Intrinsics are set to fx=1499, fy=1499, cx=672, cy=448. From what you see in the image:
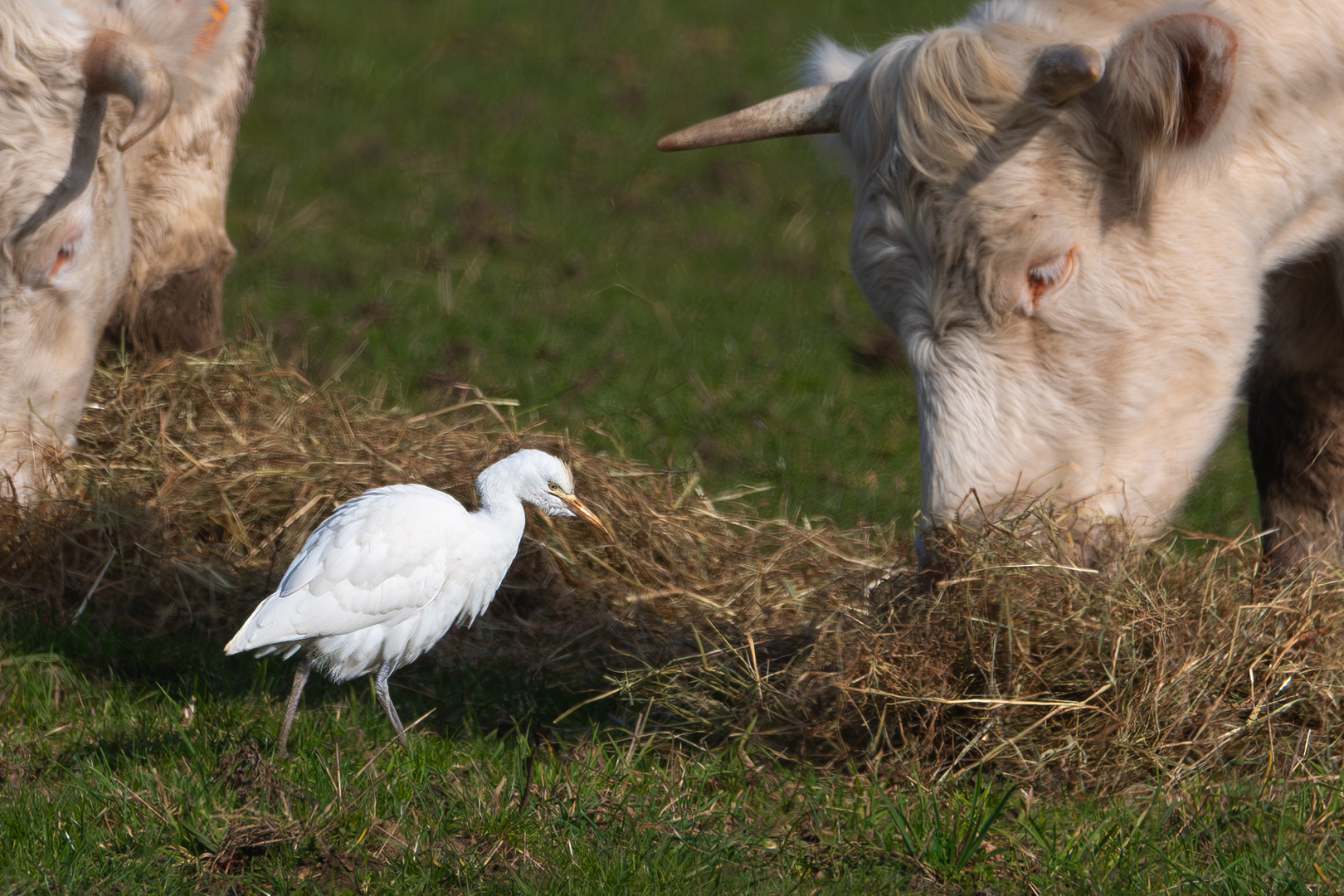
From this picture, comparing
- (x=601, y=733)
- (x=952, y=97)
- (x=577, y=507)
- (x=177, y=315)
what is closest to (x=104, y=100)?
(x=177, y=315)

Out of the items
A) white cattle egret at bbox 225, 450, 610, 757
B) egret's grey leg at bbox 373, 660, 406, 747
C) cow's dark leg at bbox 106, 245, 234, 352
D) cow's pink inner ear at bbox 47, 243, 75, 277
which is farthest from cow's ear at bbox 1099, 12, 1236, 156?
cow's dark leg at bbox 106, 245, 234, 352

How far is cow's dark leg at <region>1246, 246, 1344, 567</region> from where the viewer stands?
434cm

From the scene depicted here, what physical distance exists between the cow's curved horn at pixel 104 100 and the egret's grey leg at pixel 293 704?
1.38m

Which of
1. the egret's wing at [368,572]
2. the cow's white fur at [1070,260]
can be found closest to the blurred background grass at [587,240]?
the cow's white fur at [1070,260]

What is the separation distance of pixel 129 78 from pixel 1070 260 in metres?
2.48

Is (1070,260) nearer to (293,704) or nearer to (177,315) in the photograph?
(293,704)

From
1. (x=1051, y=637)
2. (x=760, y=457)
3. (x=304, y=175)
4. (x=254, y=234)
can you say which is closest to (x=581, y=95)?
(x=304, y=175)

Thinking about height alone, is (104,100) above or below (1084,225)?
above

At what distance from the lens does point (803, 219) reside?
10.2m

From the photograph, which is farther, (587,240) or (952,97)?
(587,240)

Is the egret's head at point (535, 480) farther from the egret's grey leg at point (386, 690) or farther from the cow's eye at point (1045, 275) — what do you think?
the cow's eye at point (1045, 275)

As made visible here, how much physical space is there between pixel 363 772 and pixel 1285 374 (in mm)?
2877

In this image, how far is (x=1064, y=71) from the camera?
336 cm

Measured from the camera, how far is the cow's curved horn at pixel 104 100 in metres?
3.87
